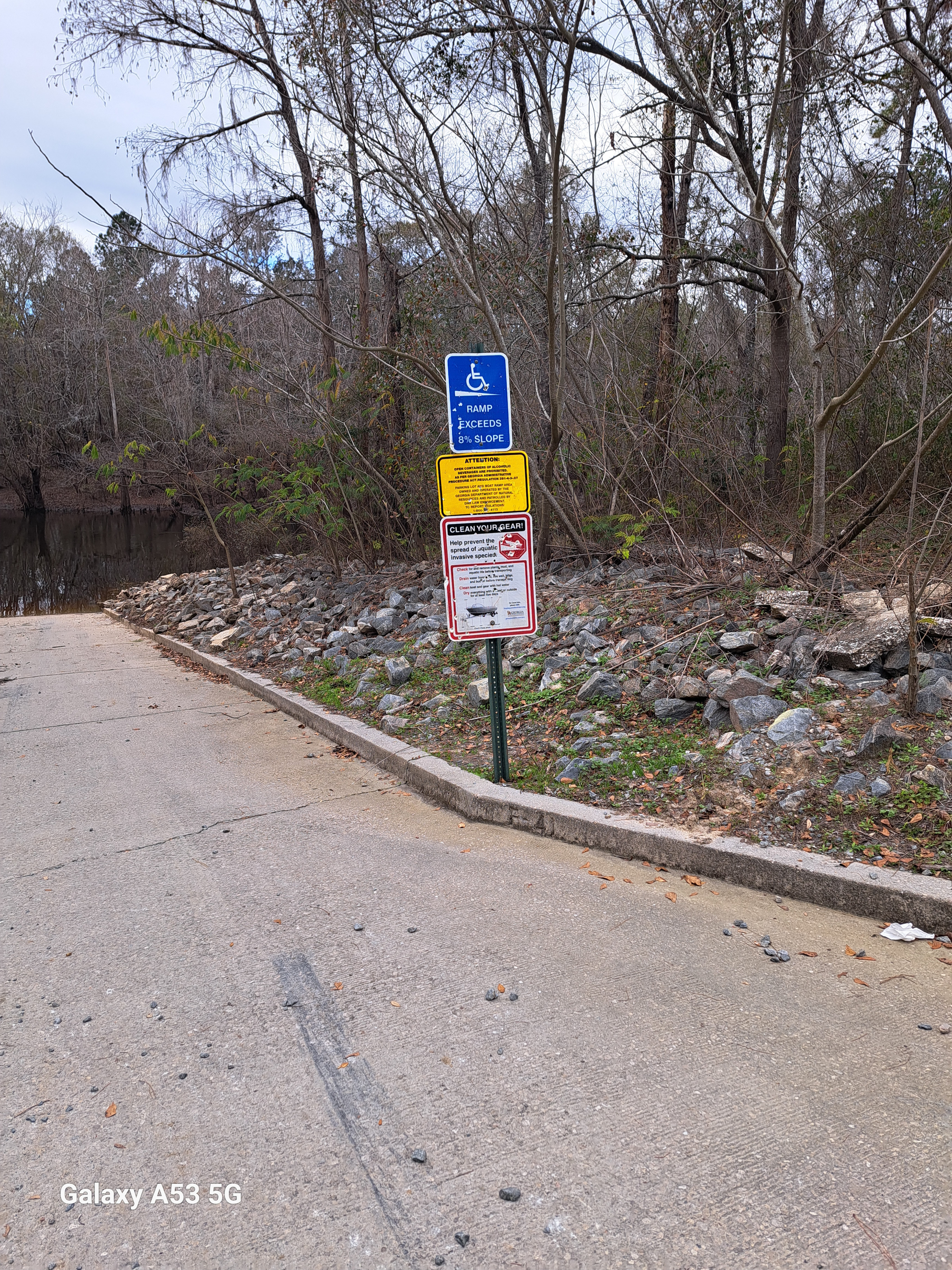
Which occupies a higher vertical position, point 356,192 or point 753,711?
point 356,192

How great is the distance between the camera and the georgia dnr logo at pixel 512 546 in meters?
5.32

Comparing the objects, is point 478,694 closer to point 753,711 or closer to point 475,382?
point 753,711

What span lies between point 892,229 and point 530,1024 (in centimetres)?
1268

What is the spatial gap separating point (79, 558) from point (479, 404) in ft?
105

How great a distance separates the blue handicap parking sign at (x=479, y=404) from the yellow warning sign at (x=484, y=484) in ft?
0.19

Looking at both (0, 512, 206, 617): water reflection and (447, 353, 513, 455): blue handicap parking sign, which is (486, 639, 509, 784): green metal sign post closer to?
(447, 353, 513, 455): blue handicap parking sign

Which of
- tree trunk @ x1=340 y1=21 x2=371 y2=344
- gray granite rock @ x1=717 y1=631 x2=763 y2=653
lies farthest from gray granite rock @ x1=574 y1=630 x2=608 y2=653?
tree trunk @ x1=340 y1=21 x2=371 y2=344

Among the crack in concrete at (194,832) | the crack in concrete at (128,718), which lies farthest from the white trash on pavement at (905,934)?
the crack in concrete at (128,718)

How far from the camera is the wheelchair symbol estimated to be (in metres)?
5.18

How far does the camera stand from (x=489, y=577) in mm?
5363

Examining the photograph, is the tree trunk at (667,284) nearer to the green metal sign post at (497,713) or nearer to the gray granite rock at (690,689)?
the gray granite rock at (690,689)

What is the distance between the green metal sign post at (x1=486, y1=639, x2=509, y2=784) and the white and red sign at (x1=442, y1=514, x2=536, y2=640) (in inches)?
4.4

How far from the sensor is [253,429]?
2267 centimetres

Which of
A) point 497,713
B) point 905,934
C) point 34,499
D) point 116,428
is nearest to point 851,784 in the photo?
point 905,934
